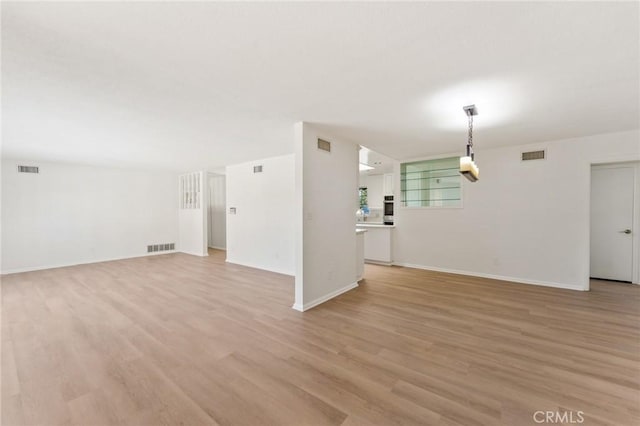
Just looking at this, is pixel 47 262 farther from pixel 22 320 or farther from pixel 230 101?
pixel 230 101

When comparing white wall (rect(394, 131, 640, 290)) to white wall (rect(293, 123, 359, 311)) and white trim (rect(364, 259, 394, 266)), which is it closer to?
white trim (rect(364, 259, 394, 266))

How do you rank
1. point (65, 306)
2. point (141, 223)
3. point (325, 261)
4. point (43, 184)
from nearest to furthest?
1. point (65, 306)
2. point (325, 261)
3. point (43, 184)
4. point (141, 223)

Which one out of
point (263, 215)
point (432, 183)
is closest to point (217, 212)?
point (263, 215)

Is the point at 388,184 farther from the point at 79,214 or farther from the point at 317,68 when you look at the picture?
the point at 79,214

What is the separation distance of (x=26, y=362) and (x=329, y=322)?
297 centimetres

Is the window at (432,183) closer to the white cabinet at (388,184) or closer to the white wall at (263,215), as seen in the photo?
the white cabinet at (388,184)

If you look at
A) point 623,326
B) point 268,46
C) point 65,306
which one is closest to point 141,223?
point 65,306

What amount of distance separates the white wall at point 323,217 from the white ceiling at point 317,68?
47 cm

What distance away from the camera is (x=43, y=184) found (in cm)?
625

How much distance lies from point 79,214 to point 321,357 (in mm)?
7942

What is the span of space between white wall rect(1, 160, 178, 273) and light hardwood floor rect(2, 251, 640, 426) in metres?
2.45

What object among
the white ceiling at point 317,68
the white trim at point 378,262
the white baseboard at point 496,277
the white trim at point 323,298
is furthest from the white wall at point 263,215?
the white baseboard at point 496,277

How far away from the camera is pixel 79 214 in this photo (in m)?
6.78

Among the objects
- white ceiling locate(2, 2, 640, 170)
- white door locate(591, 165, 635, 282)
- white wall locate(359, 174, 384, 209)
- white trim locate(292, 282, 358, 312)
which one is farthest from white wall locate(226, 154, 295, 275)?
white door locate(591, 165, 635, 282)
